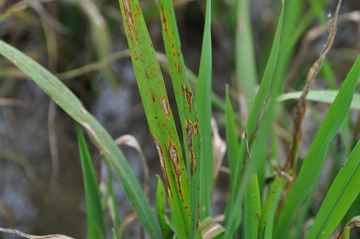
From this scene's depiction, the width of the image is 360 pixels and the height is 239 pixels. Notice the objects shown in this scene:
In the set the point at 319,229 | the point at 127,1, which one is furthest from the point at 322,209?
the point at 127,1

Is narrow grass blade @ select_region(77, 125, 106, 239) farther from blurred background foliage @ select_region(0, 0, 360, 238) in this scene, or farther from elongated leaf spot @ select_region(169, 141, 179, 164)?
blurred background foliage @ select_region(0, 0, 360, 238)

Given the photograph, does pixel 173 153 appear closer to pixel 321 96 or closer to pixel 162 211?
pixel 162 211

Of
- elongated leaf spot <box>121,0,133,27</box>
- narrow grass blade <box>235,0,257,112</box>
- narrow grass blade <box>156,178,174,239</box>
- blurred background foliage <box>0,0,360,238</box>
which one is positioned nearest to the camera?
elongated leaf spot <box>121,0,133,27</box>

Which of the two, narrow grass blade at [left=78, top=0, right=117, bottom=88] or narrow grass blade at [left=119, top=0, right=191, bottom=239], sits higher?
narrow grass blade at [left=78, top=0, right=117, bottom=88]

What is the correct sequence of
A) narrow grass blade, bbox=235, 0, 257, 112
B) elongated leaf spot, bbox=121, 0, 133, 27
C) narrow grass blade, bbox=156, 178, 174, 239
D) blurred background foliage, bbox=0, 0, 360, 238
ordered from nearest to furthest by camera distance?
1. elongated leaf spot, bbox=121, 0, 133, 27
2. narrow grass blade, bbox=156, 178, 174, 239
3. narrow grass blade, bbox=235, 0, 257, 112
4. blurred background foliage, bbox=0, 0, 360, 238

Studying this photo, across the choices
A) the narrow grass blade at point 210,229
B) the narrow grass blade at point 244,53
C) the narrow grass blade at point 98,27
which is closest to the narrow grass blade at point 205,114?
the narrow grass blade at point 210,229

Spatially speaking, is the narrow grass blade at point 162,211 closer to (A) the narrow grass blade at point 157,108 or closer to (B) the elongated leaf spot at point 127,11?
(A) the narrow grass blade at point 157,108

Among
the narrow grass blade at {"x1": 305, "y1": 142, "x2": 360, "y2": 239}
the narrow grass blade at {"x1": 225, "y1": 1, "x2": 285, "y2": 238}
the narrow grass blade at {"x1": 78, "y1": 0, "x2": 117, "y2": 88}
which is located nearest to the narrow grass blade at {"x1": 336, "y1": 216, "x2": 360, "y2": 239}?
the narrow grass blade at {"x1": 305, "y1": 142, "x2": 360, "y2": 239}
